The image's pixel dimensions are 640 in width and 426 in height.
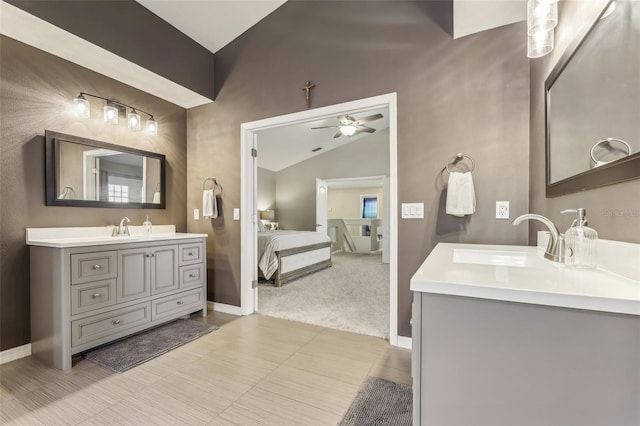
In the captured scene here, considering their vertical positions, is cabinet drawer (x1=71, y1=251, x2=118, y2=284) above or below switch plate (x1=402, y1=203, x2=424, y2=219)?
below

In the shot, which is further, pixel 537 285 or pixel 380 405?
pixel 380 405

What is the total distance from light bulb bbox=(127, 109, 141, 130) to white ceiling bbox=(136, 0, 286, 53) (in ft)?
3.22

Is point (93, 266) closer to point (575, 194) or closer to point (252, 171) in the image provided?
point (252, 171)

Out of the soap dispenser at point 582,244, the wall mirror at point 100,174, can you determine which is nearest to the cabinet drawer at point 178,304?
the wall mirror at point 100,174

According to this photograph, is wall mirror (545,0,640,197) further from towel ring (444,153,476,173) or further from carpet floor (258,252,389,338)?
carpet floor (258,252,389,338)

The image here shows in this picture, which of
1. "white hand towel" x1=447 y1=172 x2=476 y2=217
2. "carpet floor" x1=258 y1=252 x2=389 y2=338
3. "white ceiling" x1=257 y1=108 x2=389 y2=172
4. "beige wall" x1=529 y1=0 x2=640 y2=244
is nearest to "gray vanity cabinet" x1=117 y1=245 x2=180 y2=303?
"carpet floor" x1=258 y1=252 x2=389 y2=338

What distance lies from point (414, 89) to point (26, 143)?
3116 mm

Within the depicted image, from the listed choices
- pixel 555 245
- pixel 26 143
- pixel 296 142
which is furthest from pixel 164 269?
pixel 296 142

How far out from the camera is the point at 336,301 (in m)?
3.57

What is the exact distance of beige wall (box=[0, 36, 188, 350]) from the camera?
82.7 inches

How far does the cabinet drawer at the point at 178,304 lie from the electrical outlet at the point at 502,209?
113 inches

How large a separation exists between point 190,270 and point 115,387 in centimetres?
123

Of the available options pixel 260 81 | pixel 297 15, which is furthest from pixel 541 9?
pixel 260 81

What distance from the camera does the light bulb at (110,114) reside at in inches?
102
